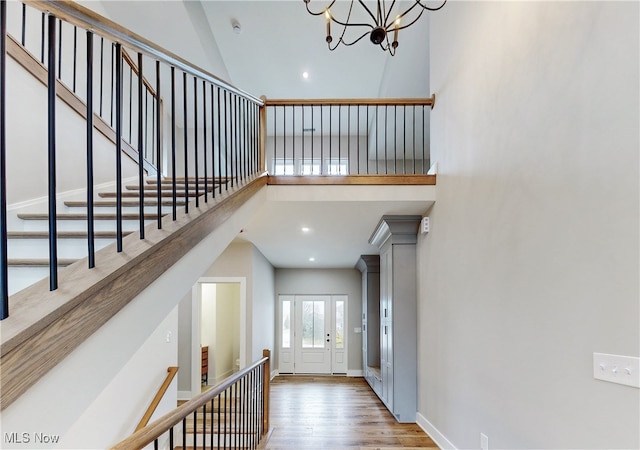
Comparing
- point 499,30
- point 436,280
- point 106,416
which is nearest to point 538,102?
point 499,30

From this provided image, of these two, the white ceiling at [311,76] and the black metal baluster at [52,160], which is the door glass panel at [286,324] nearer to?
the white ceiling at [311,76]

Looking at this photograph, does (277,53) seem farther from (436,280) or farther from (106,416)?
(106,416)

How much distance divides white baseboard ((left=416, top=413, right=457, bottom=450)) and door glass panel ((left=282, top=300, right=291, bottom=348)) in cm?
→ 530

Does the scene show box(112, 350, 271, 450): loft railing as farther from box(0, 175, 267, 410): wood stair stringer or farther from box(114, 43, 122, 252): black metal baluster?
box(114, 43, 122, 252): black metal baluster

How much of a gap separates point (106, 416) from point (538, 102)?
3816mm

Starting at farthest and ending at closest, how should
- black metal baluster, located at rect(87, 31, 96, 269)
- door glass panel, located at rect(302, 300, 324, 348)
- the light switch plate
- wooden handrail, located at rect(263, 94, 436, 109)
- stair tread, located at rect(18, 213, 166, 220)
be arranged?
door glass panel, located at rect(302, 300, 324, 348)
wooden handrail, located at rect(263, 94, 436, 109)
stair tread, located at rect(18, 213, 166, 220)
the light switch plate
black metal baluster, located at rect(87, 31, 96, 269)

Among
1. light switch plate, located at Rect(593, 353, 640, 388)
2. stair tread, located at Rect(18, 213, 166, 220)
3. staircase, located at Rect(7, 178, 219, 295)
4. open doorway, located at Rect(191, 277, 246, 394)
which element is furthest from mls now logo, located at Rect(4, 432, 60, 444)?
open doorway, located at Rect(191, 277, 246, 394)

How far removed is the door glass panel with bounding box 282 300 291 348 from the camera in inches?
366

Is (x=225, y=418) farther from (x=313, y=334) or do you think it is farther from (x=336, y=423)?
(x=313, y=334)

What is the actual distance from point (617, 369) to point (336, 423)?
12.2 feet

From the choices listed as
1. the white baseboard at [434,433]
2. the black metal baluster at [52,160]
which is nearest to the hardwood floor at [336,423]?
the white baseboard at [434,433]

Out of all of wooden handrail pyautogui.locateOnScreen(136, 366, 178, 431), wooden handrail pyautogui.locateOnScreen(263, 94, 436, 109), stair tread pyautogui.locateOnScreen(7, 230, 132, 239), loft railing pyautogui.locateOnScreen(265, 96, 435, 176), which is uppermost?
loft railing pyautogui.locateOnScreen(265, 96, 435, 176)

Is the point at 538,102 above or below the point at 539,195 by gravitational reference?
above

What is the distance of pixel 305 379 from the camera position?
27.2 ft
